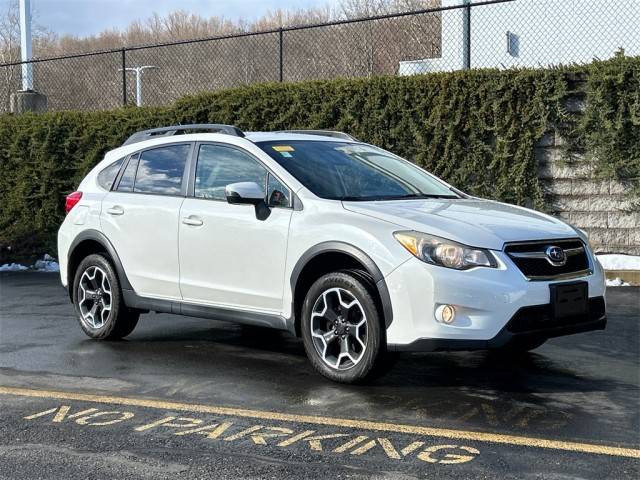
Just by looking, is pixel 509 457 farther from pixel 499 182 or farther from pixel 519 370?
pixel 499 182

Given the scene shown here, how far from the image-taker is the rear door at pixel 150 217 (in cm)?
722

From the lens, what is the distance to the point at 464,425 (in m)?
5.06

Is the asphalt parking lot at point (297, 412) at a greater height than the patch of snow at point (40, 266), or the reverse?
the patch of snow at point (40, 266)

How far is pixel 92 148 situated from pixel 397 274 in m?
10.6

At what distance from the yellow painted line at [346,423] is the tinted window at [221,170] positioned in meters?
1.84

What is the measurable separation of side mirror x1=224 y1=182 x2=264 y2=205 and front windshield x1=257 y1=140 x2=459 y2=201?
30 centimetres

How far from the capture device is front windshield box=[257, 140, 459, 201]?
6.57 meters

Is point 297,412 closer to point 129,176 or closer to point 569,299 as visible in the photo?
point 569,299

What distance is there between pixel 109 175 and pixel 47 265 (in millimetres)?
7381

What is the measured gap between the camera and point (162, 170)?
7531mm

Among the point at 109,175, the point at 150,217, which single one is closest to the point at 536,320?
the point at 150,217

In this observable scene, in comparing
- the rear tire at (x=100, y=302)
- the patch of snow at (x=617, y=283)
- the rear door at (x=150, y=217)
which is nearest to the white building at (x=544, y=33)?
the patch of snow at (x=617, y=283)

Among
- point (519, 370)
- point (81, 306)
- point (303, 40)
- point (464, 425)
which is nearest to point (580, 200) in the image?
point (519, 370)

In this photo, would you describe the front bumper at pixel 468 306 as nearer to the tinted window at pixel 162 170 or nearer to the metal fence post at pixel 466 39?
the tinted window at pixel 162 170
